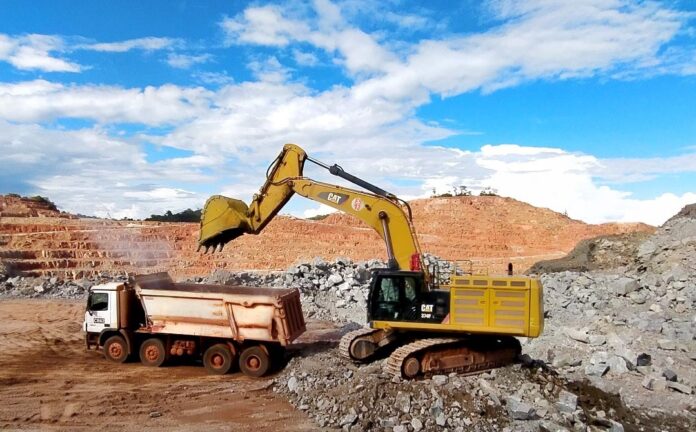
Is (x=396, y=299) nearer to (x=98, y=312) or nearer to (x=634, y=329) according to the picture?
(x=98, y=312)

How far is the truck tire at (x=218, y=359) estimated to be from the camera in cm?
1116

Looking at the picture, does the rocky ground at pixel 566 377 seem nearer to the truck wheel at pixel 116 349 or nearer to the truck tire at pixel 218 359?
the truck tire at pixel 218 359

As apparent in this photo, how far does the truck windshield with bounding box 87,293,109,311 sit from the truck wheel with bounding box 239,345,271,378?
317 centimetres

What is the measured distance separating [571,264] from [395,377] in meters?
18.3

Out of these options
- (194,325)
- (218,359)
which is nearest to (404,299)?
(218,359)

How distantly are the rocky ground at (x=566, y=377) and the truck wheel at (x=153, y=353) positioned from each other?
2.67 meters

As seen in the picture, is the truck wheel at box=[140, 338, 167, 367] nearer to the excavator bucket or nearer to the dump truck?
the dump truck

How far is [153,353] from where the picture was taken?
11.6m

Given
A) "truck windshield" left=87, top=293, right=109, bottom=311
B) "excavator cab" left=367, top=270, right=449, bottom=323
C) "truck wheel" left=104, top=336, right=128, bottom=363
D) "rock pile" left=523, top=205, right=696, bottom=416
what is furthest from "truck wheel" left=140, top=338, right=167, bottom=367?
"rock pile" left=523, top=205, right=696, bottom=416

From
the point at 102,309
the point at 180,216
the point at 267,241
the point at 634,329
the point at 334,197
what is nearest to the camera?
the point at 334,197

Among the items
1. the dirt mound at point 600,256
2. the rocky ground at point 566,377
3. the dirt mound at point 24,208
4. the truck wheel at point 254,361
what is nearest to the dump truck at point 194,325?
the truck wheel at point 254,361

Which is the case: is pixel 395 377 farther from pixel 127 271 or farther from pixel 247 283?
pixel 127 271

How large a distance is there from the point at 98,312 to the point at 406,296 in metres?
6.48

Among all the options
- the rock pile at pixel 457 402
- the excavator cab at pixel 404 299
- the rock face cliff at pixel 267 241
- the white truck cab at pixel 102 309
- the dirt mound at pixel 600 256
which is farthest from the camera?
the rock face cliff at pixel 267 241
